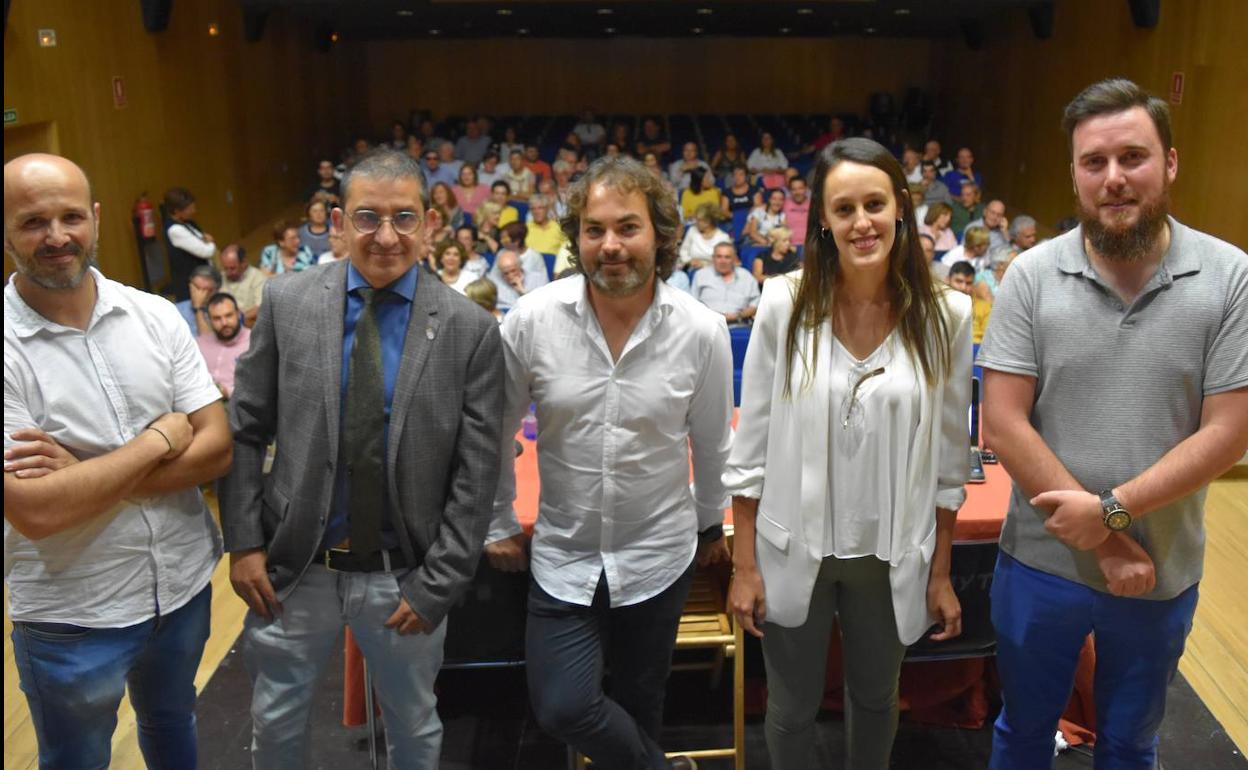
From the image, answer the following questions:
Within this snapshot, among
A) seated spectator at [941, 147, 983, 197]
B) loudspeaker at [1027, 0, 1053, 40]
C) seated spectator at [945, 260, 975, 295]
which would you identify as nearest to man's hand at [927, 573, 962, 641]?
seated spectator at [945, 260, 975, 295]

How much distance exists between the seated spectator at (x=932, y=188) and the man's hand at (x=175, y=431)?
866 centimetres

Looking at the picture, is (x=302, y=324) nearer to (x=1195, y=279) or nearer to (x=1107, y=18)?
(x=1195, y=279)

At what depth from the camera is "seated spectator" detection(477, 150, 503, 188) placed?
35.2 ft

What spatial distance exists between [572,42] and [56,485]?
1683 cm

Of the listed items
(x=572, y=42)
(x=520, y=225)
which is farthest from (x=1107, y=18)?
(x=572, y=42)

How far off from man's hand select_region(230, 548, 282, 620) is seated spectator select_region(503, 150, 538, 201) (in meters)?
8.65

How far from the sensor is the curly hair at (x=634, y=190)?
2.01 metres

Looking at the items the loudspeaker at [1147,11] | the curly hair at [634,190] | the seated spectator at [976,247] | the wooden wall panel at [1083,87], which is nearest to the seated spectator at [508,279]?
the seated spectator at [976,247]

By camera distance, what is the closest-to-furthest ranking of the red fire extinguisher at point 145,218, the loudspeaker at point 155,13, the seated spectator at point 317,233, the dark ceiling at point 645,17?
the seated spectator at point 317,233
the red fire extinguisher at point 145,218
the loudspeaker at point 155,13
the dark ceiling at point 645,17

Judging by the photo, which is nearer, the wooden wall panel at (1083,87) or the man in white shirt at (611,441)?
the man in white shirt at (611,441)

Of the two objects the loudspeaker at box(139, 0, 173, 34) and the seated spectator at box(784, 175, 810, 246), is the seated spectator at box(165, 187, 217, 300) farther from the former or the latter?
the seated spectator at box(784, 175, 810, 246)

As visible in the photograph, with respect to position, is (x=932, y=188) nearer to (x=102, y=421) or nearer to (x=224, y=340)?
(x=224, y=340)

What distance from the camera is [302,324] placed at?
1951 mm

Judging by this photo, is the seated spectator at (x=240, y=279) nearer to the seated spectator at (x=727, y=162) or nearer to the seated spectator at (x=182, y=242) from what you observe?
the seated spectator at (x=182, y=242)
